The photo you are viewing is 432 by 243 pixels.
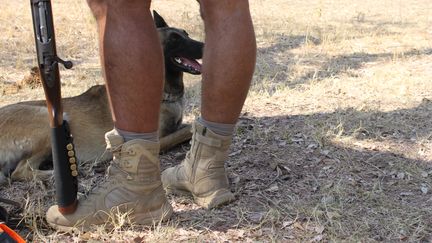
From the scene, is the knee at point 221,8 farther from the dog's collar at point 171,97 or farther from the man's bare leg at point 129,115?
the dog's collar at point 171,97

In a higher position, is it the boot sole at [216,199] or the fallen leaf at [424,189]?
the boot sole at [216,199]

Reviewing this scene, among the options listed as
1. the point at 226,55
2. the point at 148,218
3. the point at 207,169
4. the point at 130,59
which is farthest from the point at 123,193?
the point at 226,55

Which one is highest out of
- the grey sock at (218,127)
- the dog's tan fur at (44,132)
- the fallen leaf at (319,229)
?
the grey sock at (218,127)

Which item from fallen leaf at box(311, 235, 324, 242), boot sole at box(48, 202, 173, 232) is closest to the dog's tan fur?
boot sole at box(48, 202, 173, 232)

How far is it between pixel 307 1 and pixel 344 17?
5.54ft

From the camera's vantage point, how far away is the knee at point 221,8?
2.37m

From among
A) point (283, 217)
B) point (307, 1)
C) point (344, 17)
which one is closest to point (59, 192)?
point (283, 217)

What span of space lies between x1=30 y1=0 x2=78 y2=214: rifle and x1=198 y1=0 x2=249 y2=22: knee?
25.5 inches

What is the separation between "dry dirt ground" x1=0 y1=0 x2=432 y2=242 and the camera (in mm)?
2457

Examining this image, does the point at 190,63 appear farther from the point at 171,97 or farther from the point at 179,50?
the point at 171,97

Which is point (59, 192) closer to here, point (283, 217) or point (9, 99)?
point (283, 217)

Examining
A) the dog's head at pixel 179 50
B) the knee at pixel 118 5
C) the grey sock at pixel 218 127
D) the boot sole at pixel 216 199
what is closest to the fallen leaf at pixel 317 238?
the boot sole at pixel 216 199

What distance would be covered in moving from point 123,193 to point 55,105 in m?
0.49

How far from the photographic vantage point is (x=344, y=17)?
877cm
